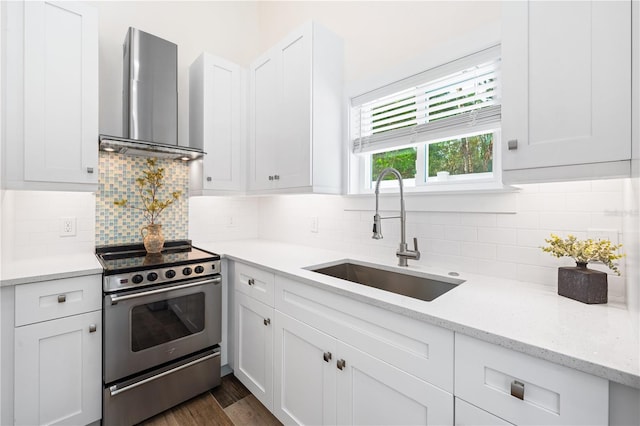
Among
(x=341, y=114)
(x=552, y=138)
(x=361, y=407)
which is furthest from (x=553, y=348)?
(x=341, y=114)

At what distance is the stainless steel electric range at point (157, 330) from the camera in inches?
64.9

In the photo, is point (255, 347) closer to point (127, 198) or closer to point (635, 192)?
point (127, 198)

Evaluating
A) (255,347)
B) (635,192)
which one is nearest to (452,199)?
(635,192)

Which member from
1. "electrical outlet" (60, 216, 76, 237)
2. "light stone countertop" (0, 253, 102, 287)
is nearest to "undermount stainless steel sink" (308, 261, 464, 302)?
"light stone countertop" (0, 253, 102, 287)

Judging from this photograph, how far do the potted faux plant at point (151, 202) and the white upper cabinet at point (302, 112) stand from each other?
85cm

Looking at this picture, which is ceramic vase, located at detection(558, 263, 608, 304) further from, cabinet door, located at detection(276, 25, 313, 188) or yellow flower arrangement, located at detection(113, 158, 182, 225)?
yellow flower arrangement, located at detection(113, 158, 182, 225)

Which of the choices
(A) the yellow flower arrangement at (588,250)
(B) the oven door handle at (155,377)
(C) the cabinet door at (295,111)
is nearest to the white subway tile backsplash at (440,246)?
(A) the yellow flower arrangement at (588,250)

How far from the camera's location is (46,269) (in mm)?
1603

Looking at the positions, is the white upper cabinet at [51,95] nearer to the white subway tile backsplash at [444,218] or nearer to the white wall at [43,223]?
the white wall at [43,223]

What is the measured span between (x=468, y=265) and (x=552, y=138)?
2.60 ft

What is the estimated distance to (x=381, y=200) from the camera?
196 cm

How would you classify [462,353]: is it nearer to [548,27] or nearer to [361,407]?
[361,407]

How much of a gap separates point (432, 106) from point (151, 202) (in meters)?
2.23

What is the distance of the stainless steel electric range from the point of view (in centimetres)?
165
